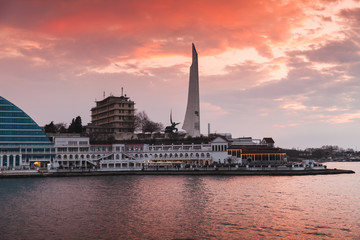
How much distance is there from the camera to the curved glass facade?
127125 mm

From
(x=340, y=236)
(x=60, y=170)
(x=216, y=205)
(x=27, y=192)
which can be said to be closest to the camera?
(x=340, y=236)

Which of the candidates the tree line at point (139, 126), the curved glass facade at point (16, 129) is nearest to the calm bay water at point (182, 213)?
the curved glass facade at point (16, 129)

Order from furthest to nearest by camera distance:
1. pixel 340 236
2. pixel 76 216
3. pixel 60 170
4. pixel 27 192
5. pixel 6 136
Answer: pixel 6 136 → pixel 60 170 → pixel 27 192 → pixel 76 216 → pixel 340 236

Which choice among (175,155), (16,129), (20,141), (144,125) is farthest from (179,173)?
(144,125)

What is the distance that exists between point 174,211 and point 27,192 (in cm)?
3567

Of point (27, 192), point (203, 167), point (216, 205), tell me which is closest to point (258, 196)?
point (216, 205)

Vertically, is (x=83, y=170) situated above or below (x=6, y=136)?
below

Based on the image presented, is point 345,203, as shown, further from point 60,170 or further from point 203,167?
point 60,170

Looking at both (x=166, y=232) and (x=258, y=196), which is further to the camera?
(x=258, y=196)

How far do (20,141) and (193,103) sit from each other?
64.4 m

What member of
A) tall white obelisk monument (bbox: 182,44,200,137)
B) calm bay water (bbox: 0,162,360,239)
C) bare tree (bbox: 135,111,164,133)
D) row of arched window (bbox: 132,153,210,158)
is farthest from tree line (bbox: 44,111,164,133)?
calm bay water (bbox: 0,162,360,239)

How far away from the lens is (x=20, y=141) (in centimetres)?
12825

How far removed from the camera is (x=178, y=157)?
130625mm

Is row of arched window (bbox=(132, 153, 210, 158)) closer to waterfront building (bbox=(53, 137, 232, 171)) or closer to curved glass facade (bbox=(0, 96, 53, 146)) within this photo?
waterfront building (bbox=(53, 137, 232, 171))
